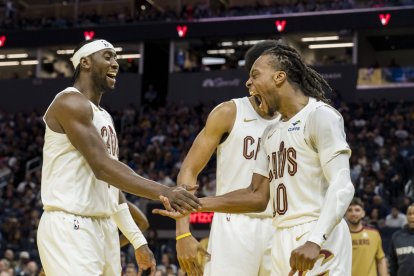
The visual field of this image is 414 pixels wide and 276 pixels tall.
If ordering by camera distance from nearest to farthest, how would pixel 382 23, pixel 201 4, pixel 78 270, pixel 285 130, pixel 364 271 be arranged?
1. pixel 285 130
2. pixel 78 270
3. pixel 364 271
4. pixel 382 23
5. pixel 201 4

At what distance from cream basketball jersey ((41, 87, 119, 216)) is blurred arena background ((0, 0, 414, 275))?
50.2 feet

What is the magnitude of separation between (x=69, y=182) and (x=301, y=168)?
1.62 meters

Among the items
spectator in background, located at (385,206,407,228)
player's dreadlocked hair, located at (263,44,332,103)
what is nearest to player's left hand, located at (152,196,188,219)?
player's dreadlocked hair, located at (263,44,332,103)

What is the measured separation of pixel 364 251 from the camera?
10000 mm

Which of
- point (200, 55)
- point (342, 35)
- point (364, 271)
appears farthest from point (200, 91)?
point (364, 271)

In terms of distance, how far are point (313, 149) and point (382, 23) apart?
23.9m

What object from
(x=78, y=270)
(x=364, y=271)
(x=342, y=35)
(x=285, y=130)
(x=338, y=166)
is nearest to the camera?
(x=338, y=166)

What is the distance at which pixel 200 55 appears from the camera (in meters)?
32.1

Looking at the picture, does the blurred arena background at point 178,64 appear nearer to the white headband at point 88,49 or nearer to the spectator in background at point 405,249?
the spectator in background at point 405,249

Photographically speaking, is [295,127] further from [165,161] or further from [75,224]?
[165,161]

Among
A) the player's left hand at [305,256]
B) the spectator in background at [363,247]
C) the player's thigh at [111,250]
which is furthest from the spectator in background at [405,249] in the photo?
the player's left hand at [305,256]

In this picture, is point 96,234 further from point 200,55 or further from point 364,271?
point 200,55

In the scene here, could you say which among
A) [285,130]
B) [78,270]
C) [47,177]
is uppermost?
[285,130]

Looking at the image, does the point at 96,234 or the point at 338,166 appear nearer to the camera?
the point at 338,166
